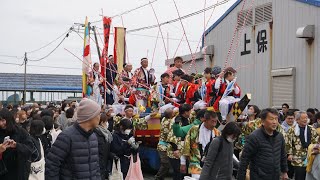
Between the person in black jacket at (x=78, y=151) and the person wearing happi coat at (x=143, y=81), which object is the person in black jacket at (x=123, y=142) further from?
the person wearing happi coat at (x=143, y=81)

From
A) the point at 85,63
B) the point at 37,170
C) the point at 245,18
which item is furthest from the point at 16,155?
the point at 245,18

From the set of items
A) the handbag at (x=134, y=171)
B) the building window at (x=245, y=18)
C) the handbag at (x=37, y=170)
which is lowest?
the handbag at (x=134, y=171)

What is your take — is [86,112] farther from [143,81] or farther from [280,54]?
[280,54]

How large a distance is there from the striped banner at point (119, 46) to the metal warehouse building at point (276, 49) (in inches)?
153

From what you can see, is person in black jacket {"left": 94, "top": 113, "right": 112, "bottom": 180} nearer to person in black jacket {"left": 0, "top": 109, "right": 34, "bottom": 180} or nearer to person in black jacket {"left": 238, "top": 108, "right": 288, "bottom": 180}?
person in black jacket {"left": 0, "top": 109, "right": 34, "bottom": 180}

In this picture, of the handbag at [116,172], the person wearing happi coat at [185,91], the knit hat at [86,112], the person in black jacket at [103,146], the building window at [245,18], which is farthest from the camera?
the building window at [245,18]

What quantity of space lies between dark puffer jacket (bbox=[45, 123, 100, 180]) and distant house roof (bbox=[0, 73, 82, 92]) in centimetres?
4740

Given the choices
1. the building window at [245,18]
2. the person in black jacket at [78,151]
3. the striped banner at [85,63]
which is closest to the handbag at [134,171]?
the person in black jacket at [78,151]

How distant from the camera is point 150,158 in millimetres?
13016

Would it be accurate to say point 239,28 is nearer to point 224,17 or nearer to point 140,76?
point 224,17

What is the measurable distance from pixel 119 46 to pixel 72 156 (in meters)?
12.4

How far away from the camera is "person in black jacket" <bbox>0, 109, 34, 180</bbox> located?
6320 mm

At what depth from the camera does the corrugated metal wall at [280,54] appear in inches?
576

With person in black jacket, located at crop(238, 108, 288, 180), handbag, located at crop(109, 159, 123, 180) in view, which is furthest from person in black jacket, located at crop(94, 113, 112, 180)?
person in black jacket, located at crop(238, 108, 288, 180)
